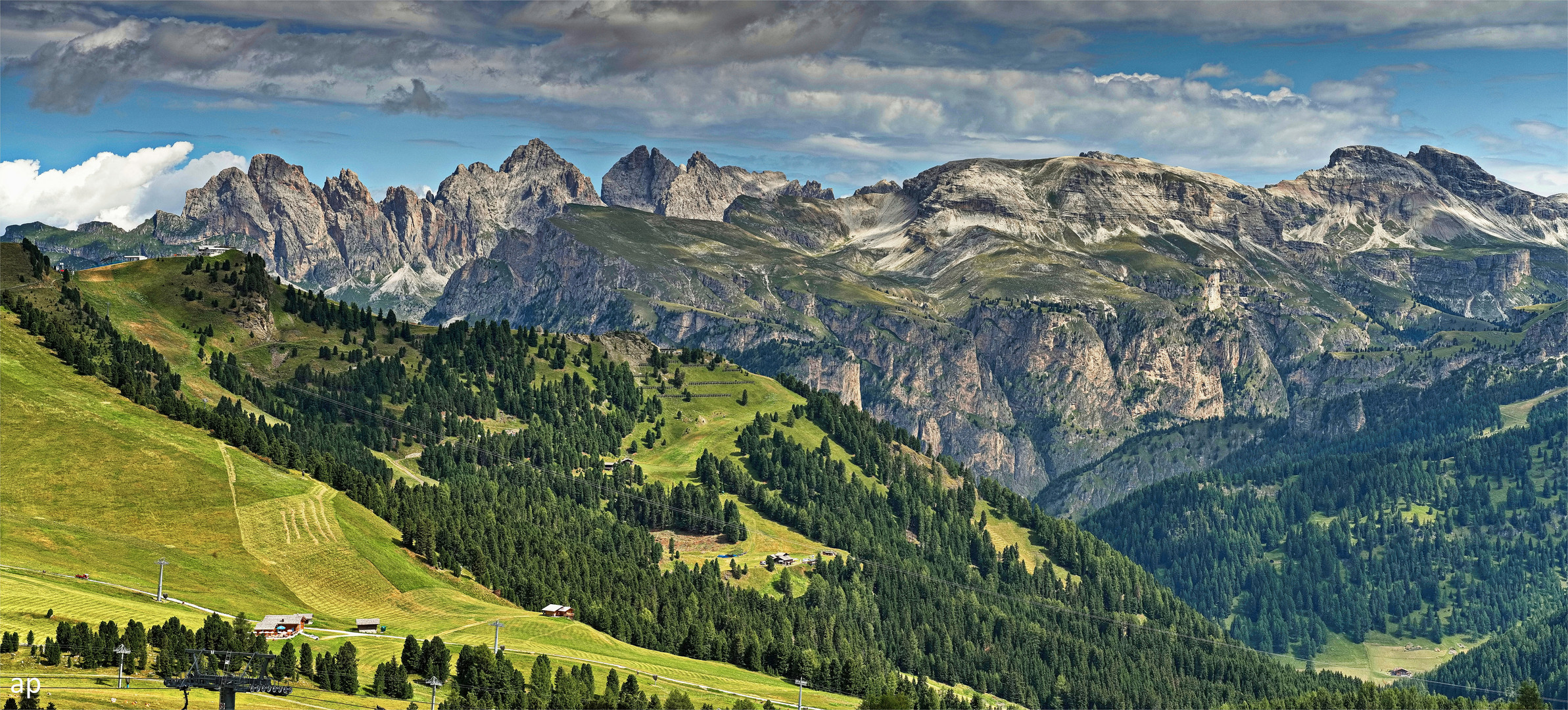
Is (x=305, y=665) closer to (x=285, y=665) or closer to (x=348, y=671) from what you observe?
(x=285, y=665)

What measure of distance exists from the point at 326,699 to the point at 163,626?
2357 cm

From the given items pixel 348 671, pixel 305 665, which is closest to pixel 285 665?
pixel 305 665

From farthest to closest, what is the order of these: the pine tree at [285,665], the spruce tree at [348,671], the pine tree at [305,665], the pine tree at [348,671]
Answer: the pine tree at [348,671], the spruce tree at [348,671], the pine tree at [305,665], the pine tree at [285,665]

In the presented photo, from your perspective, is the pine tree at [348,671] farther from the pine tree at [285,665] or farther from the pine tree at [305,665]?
the pine tree at [285,665]

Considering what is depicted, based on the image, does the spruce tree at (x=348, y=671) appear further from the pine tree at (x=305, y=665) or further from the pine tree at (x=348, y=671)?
the pine tree at (x=305, y=665)

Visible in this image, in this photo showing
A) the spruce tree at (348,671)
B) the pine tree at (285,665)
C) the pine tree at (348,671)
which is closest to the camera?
the pine tree at (285,665)

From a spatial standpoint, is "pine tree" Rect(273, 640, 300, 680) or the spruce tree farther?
the spruce tree

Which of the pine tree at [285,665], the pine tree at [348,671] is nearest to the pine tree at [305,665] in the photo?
the pine tree at [285,665]

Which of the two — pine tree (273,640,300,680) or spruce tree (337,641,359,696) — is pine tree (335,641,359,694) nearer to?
spruce tree (337,641,359,696)

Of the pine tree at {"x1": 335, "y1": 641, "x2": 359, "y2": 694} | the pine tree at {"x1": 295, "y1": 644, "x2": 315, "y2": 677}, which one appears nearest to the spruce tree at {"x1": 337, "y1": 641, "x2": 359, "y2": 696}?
the pine tree at {"x1": 335, "y1": 641, "x2": 359, "y2": 694}

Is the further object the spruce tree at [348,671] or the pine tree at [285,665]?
the spruce tree at [348,671]

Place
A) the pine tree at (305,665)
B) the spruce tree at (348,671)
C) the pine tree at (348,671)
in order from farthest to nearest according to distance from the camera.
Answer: the pine tree at (348,671), the spruce tree at (348,671), the pine tree at (305,665)

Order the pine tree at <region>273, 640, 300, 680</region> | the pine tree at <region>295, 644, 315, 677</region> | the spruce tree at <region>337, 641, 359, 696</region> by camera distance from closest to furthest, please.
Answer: the pine tree at <region>273, 640, 300, 680</region>, the pine tree at <region>295, 644, 315, 677</region>, the spruce tree at <region>337, 641, 359, 696</region>

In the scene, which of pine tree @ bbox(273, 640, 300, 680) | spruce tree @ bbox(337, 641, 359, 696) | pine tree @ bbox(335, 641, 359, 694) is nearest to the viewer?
pine tree @ bbox(273, 640, 300, 680)
